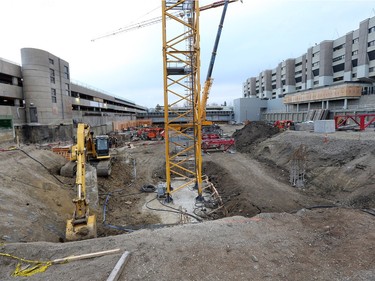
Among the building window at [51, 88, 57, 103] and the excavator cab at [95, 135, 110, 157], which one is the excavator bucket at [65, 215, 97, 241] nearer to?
the excavator cab at [95, 135, 110, 157]

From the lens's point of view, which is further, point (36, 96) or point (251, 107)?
point (251, 107)

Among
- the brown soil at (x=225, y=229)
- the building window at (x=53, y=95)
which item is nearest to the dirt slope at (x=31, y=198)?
the brown soil at (x=225, y=229)

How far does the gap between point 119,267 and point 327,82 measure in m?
72.1

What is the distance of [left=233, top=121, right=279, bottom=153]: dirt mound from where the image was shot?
29434 millimetres

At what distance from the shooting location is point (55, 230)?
7.95 metres

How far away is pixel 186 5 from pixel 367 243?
12685 mm

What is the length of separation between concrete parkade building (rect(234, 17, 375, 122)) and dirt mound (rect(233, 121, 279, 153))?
1792 cm

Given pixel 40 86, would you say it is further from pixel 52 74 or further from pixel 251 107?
pixel 251 107

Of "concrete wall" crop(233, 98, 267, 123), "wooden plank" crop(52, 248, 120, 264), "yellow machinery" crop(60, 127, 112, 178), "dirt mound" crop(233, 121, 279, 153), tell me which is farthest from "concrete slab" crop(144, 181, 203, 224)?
"concrete wall" crop(233, 98, 267, 123)

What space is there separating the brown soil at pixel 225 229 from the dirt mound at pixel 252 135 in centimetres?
1369

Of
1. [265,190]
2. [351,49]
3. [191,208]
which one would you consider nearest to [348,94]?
[351,49]

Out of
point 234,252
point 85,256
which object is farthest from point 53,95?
point 234,252

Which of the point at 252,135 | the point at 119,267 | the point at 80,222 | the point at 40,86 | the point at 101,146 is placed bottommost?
the point at 80,222

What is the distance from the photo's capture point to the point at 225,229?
19.9ft
